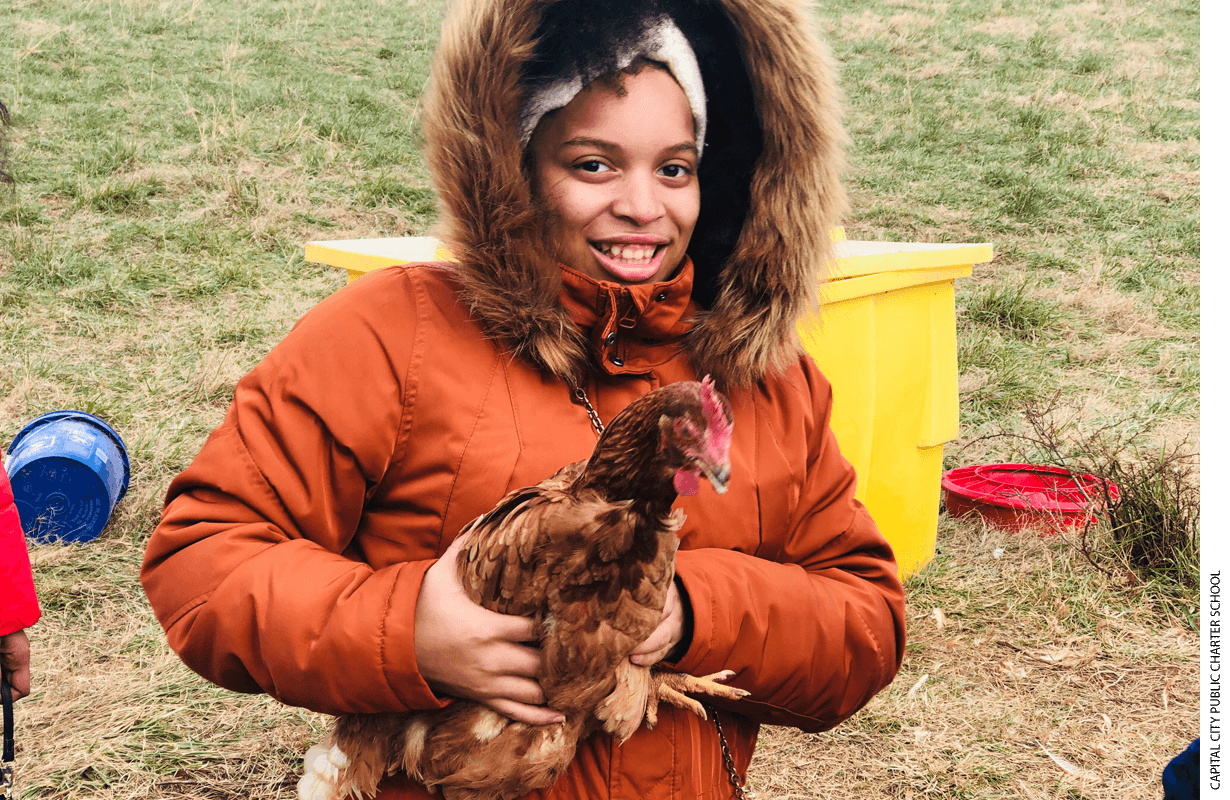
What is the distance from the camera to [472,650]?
53.9 inches

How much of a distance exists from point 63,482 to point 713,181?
3199 millimetres

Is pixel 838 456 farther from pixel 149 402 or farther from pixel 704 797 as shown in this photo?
pixel 149 402

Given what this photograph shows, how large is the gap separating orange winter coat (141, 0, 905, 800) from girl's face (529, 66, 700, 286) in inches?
2.4

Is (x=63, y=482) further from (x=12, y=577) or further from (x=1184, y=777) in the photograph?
(x=1184, y=777)

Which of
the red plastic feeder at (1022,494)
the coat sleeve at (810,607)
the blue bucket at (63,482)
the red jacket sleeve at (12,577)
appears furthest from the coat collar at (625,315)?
the red plastic feeder at (1022,494)

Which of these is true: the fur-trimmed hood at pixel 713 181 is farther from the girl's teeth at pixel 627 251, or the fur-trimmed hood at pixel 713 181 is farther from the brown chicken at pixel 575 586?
the brown chicken at pixel 575 586

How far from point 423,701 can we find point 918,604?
9.44ft

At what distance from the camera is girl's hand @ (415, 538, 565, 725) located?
136cm

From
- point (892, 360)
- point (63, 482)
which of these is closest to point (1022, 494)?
point (892, 360)

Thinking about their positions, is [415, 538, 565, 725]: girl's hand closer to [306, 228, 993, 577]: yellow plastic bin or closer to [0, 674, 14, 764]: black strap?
[0, 674, 14, 764]: black strap

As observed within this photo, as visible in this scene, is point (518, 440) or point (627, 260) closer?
point (518, 440)

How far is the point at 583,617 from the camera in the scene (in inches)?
56.4

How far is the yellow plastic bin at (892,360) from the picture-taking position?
3.31 metres

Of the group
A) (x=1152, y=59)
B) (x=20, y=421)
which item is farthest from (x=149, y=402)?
(x=1152, y=59)
